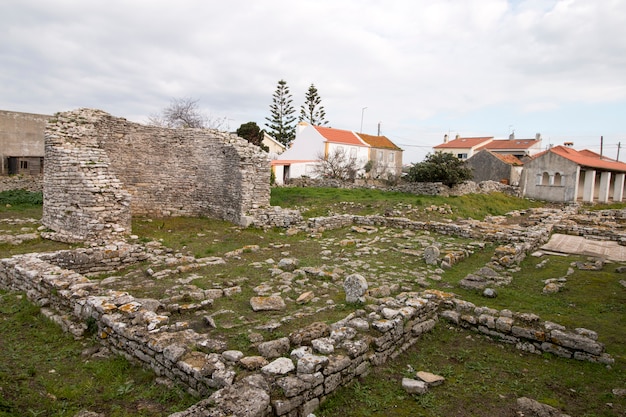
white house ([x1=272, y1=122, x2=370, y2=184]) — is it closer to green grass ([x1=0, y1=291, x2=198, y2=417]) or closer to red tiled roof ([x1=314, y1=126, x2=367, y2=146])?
red tiled roof ([x1=314, y1=126, x2=367, y2=146])

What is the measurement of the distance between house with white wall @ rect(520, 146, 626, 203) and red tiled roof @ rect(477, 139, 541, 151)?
18640 mm

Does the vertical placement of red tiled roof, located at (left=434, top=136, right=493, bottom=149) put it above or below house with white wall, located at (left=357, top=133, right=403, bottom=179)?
above

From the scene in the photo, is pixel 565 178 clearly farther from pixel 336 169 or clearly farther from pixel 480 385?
pixel 480 385

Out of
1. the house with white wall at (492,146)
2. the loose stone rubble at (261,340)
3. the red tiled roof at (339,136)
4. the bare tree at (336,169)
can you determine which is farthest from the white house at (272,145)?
the loose stone rubble at (261,340)

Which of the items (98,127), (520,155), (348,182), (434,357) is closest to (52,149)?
(98,127)

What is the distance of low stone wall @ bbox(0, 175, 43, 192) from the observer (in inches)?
827

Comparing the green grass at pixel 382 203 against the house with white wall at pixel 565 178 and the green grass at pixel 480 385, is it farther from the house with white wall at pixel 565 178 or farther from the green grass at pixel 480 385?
the green grass at pixel 480 385

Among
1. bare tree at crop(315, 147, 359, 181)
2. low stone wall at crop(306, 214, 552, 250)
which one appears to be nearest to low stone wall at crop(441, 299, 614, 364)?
low stone wall at crop(306, 214, 552, 250)

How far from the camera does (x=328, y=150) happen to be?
126ft

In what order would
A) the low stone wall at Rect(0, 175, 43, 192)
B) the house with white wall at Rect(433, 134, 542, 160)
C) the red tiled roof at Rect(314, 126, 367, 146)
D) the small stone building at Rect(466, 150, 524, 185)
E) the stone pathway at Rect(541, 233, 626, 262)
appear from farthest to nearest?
1. the house with white wall at Rect(433, 134, 542, 160)
2. the red tiled roof at Rect(314, 126, 367, 146)
3. the small stone building at Rect(466, 150, 524, 185)
4. the low stone wall at Rect(0, 175, 43, 192)
5. the stone pathway at Rect(541, 233, 626, 262)

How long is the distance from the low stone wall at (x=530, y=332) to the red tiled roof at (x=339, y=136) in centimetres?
3288

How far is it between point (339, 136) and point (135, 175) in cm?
2830

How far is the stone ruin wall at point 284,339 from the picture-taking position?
4.32 meters

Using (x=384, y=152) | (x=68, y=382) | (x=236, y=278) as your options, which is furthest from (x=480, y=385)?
(x=384, y=152)
